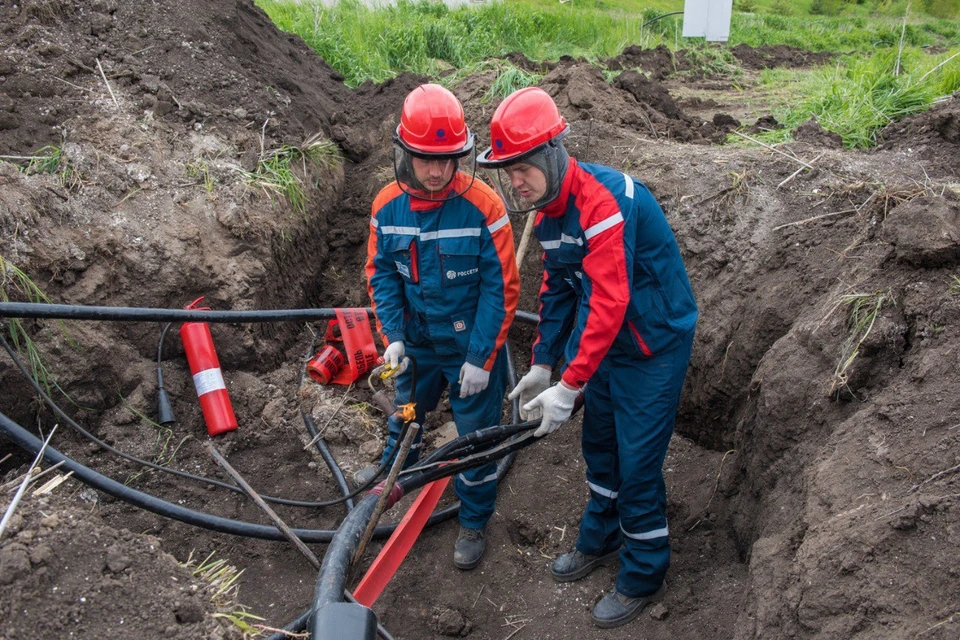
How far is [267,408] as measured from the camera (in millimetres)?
4383

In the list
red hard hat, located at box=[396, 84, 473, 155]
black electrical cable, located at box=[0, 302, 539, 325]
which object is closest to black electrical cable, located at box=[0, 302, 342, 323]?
black electrical cable, located at box=[0, 302, 539, 325]

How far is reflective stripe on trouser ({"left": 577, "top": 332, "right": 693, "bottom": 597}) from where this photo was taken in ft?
9.82

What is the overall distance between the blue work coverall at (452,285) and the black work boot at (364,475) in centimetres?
61

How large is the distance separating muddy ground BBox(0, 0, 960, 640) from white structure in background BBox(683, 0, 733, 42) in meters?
5.66

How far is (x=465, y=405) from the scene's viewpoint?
3.60 meters

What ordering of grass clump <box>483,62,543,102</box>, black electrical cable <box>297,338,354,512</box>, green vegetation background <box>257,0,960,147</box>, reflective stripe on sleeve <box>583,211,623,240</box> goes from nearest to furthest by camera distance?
reflective stripe on sleeve <box>583,211,623,240</box>, black electrical cable <box>297,338,354,512</box>, green vegetation background <box>257,0,960,147</box>, grass clump <box>483,62,543,102</box>

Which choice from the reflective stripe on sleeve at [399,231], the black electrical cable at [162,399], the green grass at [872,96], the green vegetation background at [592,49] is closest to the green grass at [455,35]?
the green vegetation background at [592,49]

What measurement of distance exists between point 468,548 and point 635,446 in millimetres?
1189

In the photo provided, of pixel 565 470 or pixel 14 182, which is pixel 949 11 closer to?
pixel 565 470

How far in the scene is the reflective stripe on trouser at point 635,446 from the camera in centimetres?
299

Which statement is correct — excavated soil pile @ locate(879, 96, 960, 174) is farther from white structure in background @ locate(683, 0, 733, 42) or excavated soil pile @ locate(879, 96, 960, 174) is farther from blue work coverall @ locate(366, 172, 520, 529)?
white structure in background @ locate(683, 0, 733, 42)

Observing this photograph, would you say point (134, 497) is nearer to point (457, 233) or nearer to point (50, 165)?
Result: point (457, 233)

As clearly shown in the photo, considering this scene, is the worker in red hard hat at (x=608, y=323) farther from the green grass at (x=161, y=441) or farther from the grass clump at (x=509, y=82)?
the grass clump at (x=509, y=82)

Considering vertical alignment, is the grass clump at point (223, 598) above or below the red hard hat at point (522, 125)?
below
